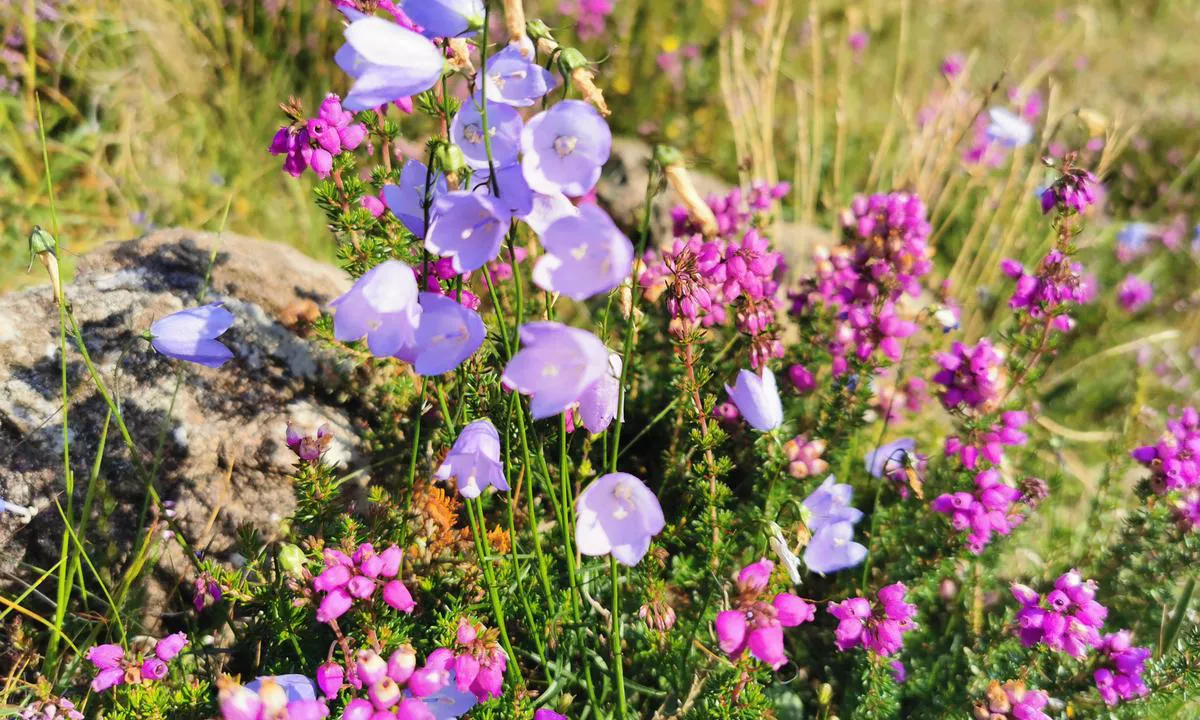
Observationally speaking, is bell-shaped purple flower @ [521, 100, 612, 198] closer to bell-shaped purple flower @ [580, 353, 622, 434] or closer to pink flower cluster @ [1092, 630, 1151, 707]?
bell-shaped purple flower @ [580, 353, 622, 434]

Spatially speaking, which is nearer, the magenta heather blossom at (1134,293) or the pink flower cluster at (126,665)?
the pink flower cluster at (126,665)

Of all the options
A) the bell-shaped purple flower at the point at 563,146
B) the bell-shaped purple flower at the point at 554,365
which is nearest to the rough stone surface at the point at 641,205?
the bell-shaped purple flower at the point at 563,146

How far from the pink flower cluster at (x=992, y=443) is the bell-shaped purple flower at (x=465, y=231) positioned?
182 centimetres

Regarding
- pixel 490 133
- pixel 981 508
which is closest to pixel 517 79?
pixel 490 133

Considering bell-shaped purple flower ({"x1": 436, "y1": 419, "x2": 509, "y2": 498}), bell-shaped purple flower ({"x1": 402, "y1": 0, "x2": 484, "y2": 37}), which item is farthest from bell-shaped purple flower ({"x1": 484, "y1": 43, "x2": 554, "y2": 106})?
bell-shaped purple flower ({"x1": 436, "y1": 419, "x2": 509, "y2": 498})

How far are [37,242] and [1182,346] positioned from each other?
19.4 ft

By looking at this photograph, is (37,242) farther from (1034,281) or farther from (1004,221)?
(1004,221)

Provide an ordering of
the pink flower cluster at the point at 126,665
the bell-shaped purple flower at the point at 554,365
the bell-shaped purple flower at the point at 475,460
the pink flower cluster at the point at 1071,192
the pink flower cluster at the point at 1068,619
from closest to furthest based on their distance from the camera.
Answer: the bell-shaped purple flower at the point at 554,365 < the bell-shaped purple flower at the point at 475,460 < the pink flower cluster at the point at 126,665 < the pink flower cluster at the point at 1068,619 < the pink flower cluster at the point at 1071,192

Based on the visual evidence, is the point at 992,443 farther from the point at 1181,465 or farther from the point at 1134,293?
the point at 1134,293

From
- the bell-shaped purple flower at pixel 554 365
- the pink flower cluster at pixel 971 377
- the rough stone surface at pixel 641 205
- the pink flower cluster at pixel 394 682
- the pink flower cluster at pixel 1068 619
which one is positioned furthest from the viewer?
the rough stone surface at pixel 641 205

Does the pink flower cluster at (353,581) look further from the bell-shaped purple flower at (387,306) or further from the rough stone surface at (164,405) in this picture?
the rough stone surface at (164,405)

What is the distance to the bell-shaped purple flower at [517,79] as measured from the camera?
4.58ft

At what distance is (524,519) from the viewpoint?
2.55m

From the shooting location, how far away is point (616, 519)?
1.42m
